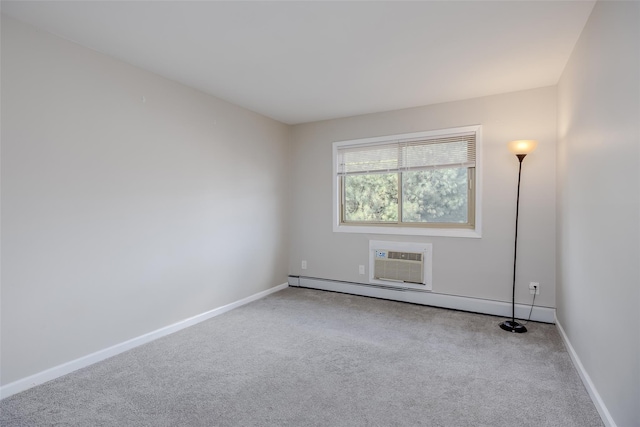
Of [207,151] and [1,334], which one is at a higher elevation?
[207,151]

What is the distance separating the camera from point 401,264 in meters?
4.11

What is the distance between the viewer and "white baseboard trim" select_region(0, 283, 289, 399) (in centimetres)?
213

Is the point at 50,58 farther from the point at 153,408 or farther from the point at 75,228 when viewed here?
the point at 153,408

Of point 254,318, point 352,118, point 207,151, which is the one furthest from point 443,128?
point 254,318

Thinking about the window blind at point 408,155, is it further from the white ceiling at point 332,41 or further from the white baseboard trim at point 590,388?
the white baseboard trim at point 590,388

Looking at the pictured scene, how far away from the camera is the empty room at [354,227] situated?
6.33 ft

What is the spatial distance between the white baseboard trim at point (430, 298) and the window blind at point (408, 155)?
4.93 ft

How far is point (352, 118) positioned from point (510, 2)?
101 inches

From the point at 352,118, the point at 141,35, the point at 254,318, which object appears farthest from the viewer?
the point at 352,118

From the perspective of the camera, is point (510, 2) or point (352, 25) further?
point (352, 25)

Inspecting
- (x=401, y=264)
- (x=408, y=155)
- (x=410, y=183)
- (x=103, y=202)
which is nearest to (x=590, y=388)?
(x=401, y=264)

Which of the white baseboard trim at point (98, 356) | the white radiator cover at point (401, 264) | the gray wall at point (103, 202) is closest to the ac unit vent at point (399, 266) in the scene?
the white radiator cover at point (401, 264)

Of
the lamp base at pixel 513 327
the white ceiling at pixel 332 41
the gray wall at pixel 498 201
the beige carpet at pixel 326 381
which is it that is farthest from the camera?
the gray wall at pixel 498 201

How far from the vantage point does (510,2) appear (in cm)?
200
